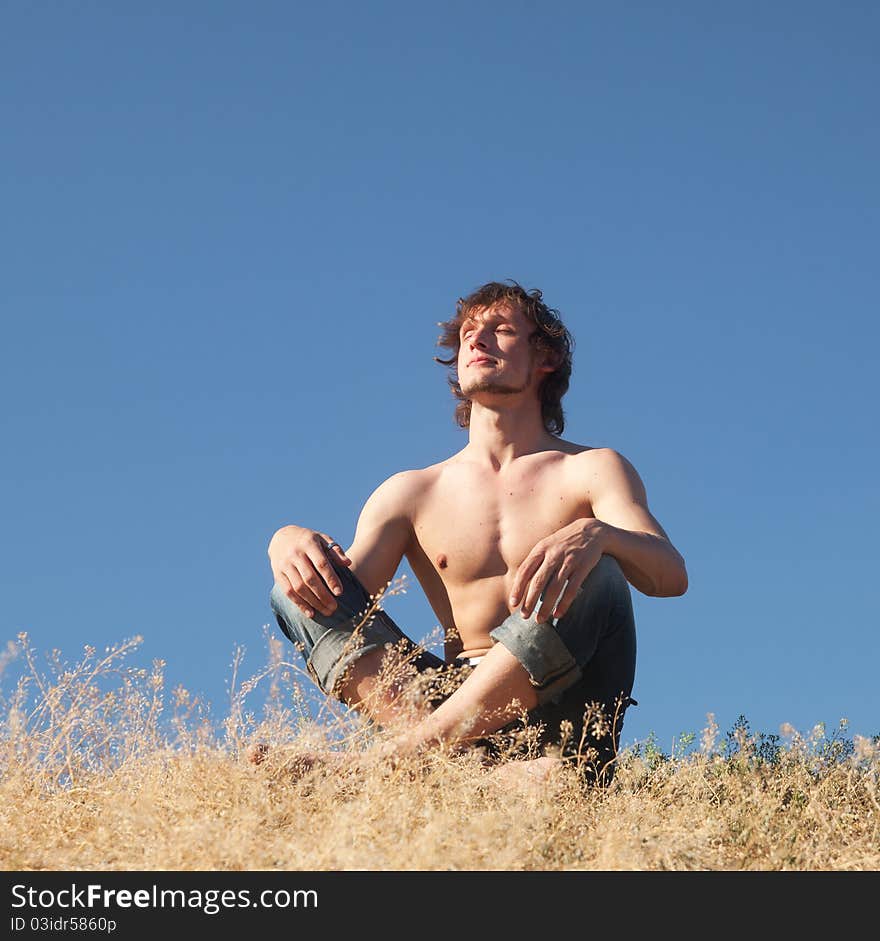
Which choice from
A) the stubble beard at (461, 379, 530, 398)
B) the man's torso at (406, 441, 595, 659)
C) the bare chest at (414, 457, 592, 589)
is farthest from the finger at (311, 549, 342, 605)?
the stubble beard at (461, 379, 530, 398)

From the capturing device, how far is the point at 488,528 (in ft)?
17.7

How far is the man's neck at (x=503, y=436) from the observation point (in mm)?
5699

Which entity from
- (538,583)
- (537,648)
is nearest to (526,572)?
(538,583)

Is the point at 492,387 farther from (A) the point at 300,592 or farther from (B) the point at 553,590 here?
(B) the point at 553,590

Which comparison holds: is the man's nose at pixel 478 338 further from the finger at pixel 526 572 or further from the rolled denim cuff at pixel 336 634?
the finger at pixel 526 572

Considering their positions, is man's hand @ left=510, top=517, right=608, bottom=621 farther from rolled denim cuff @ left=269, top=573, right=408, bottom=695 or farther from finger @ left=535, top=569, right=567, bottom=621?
rolled denim cuff @ left=269, top=573, right=408, bottom=695

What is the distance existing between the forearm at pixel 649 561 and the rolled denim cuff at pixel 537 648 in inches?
17.6

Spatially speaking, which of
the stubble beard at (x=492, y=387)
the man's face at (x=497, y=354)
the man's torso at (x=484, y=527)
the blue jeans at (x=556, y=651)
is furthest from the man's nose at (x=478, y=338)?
the blue jeans at (x=556, y=651)

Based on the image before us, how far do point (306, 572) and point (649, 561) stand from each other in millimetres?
1490

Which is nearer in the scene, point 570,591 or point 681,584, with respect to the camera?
point 570,591

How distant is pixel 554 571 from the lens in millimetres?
4199

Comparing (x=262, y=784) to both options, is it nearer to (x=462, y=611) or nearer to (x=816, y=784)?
(x=462, y=611)
